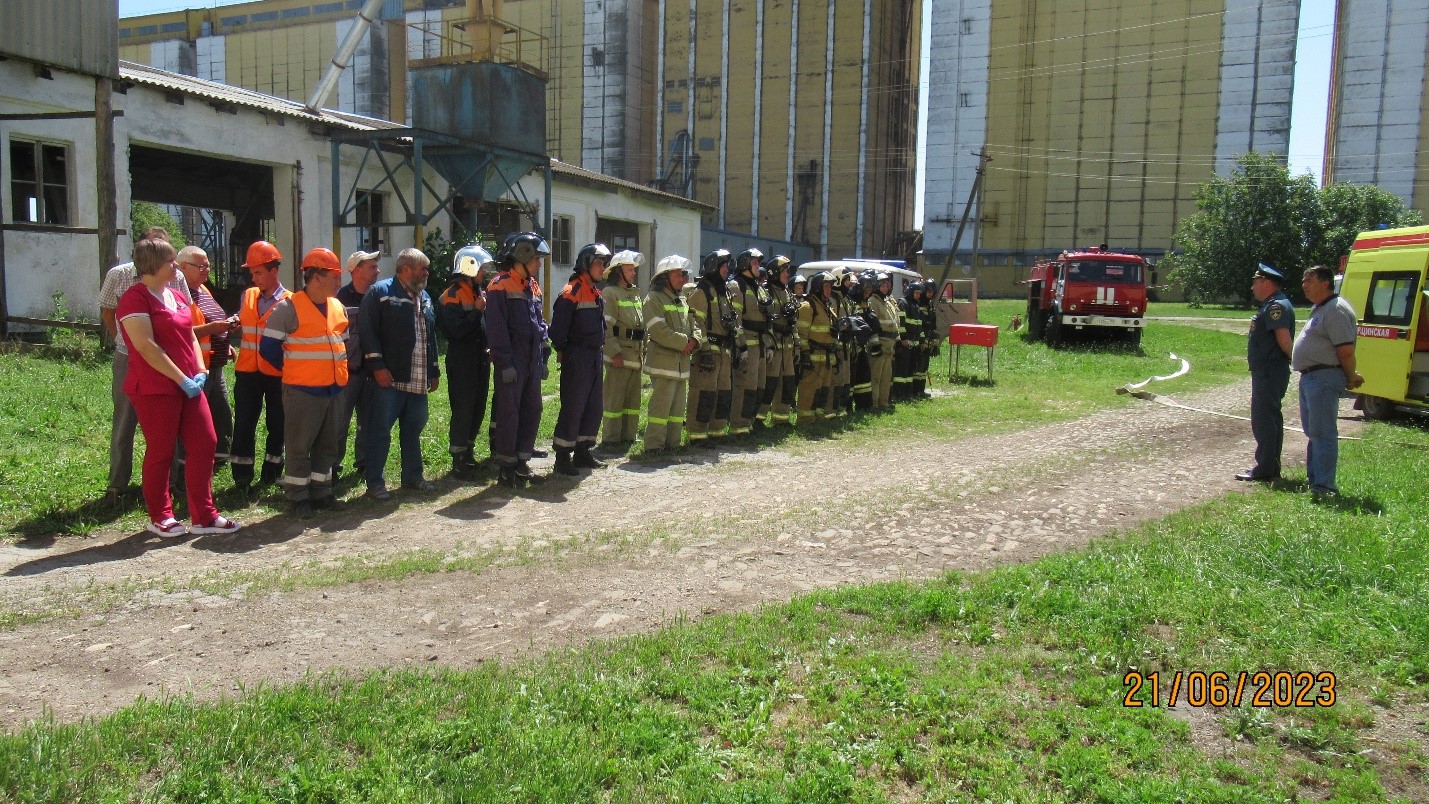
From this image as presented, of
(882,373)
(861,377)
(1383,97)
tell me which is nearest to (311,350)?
(861,377)

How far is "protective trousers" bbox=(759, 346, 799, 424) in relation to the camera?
35.9 feet

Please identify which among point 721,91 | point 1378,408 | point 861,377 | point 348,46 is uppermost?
point 721,91

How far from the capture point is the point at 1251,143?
4438cm

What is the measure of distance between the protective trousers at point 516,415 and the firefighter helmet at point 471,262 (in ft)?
2.80

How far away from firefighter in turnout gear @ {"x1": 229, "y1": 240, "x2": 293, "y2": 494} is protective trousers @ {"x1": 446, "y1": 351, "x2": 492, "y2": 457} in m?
1.35

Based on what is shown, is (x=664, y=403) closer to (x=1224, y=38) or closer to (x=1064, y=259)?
(x=1064, y=259)

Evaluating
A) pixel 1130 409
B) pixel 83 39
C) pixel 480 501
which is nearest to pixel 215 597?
pixel 480 501

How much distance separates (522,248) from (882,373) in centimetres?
644

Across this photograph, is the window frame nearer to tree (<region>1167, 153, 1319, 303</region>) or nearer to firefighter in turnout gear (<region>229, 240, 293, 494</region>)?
firefighter in turnout gear (<region>229, 240, 293, 494</region>)

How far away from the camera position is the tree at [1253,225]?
40.7 metres

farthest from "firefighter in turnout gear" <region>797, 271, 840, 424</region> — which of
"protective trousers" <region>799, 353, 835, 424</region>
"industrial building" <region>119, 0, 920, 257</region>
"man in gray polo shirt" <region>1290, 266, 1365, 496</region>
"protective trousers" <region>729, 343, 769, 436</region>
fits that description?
"industrial building" <region>119, 0, 920, 257</region>

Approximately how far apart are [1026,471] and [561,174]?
16.5 metres

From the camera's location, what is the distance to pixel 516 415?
7750mm
